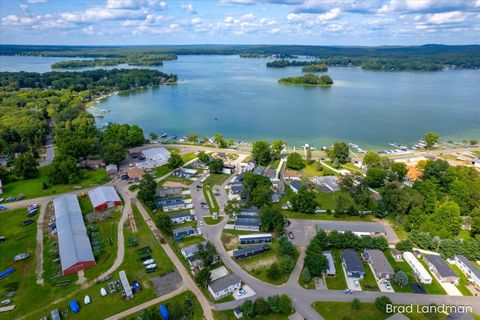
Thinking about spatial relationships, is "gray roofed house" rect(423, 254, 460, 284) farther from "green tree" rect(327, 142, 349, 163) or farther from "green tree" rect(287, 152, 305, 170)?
"green tree" rect(327, 142, 349, 163)

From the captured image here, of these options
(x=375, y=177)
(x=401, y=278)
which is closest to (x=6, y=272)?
(x=401, y=278)

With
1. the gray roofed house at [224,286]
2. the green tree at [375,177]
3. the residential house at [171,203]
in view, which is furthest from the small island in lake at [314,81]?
the gray roofed house at [224,286]

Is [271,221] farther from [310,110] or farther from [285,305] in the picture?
[310,110]

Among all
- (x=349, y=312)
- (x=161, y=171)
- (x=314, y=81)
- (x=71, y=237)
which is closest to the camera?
(x=349, y=312)

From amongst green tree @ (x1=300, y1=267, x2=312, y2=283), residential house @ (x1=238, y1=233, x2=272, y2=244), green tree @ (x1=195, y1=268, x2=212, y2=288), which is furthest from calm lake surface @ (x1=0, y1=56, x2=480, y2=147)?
green tree @ (x1=195, y1=268, x2=212, y2=288)

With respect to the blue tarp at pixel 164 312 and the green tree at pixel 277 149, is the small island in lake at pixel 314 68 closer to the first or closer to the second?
the green tree at pixel 277 149

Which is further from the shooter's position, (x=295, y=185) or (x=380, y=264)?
(x=295, y=185)

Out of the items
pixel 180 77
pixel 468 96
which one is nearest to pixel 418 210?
pixel 468 96

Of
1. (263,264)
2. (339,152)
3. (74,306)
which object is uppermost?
(339,152)
